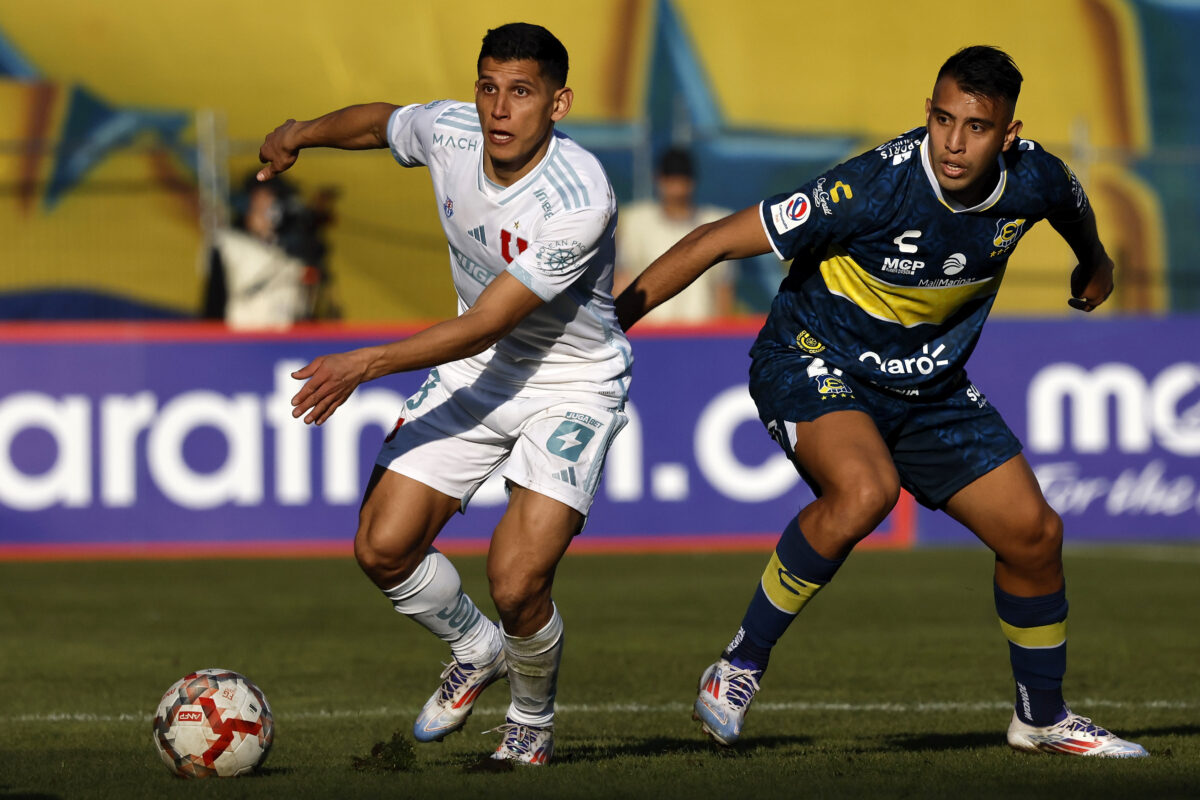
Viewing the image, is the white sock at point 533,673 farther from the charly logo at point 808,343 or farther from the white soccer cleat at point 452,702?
the charly logo at point 808,343

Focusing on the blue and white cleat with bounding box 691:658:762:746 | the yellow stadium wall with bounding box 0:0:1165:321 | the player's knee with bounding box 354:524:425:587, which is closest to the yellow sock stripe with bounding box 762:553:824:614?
the blue and white cleat with bounding box 691:658:762:746

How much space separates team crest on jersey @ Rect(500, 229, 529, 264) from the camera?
18.6ft

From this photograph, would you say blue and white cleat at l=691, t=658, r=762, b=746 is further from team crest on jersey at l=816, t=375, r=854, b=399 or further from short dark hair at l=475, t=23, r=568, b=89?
short dark hair at l=475, t=23, r=568, b=89

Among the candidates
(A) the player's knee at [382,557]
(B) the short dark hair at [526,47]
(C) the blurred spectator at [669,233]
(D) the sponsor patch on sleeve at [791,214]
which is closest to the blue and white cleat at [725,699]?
(A) the player's knee at [382,557]

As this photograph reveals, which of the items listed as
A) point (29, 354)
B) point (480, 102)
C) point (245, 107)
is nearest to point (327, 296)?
point (29, 354)

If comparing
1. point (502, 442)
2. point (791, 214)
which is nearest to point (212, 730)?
point (502, 442)

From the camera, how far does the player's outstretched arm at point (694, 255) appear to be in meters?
5.71

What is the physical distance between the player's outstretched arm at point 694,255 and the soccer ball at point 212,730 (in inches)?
63.8

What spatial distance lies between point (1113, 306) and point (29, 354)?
1170cm

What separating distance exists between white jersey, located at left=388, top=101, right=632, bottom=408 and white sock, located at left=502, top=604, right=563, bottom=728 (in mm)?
784

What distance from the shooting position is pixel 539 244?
5.49m

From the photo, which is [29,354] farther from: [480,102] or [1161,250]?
[1161,250]

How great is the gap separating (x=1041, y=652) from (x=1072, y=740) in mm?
283

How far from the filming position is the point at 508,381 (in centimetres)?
598
